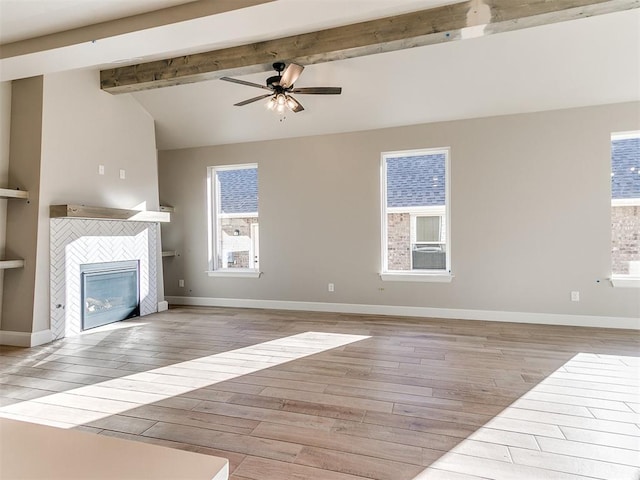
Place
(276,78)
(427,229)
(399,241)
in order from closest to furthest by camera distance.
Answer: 1. (276,78)
2. (427,229)
3. (399,241)

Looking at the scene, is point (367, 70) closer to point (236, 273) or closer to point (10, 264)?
point (236, 273)

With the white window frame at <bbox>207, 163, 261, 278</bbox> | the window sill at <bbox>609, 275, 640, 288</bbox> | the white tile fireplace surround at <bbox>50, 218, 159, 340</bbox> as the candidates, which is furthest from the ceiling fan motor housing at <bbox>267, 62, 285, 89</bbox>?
the window sill at <bbox>609, 275, 640, 288</bbox>

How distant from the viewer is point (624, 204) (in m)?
4.19

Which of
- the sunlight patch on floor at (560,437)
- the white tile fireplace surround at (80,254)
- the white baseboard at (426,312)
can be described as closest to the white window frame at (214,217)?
the white baseboard at (426,312)

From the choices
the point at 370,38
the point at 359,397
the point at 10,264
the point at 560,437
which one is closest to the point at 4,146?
the point at 10,264

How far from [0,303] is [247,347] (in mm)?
2861

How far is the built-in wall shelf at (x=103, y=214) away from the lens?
3.77 meters

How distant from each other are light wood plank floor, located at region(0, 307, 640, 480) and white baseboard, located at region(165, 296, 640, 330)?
0.24m

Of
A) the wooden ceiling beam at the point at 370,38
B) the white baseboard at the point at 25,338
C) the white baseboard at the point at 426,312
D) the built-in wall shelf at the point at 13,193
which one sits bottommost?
the white baseboard at the point at 25,338

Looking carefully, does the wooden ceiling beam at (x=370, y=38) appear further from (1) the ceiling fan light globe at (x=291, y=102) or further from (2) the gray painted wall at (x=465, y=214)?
(2) the gray painted wall at (x=465, y=214)

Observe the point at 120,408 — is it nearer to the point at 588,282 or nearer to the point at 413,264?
the point at 413,264

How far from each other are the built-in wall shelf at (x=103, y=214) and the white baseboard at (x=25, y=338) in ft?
4.29

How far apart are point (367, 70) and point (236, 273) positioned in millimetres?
3616

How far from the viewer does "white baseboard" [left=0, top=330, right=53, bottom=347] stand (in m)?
3.65
